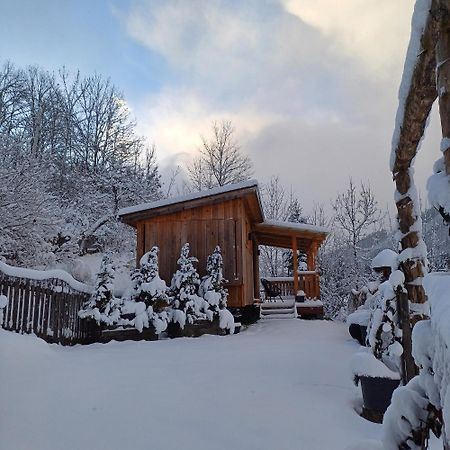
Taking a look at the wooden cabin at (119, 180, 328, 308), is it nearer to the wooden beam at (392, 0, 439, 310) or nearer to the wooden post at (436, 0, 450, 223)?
the wooden beam at (392, 0, 439, 310)

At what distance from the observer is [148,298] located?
8516 millimetres

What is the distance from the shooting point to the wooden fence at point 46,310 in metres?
6.69

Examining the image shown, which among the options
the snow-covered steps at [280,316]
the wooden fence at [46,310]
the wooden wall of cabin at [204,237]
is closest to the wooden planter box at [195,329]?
the wooden fence at [46,310]

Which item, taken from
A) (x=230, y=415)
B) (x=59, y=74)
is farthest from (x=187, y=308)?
(x=59, y=74)

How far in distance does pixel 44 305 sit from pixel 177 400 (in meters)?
4.54

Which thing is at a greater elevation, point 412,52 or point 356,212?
point 356,212

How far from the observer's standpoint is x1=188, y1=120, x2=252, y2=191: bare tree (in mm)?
29047

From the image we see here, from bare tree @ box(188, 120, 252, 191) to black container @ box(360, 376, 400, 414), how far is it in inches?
1003

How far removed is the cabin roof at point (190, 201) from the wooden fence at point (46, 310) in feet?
9.88

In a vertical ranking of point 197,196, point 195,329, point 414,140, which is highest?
point 197,196

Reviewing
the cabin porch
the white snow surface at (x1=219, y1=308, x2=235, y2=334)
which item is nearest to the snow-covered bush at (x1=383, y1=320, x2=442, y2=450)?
the white snow surface at (x1=219, y1=308, x2=235, y2=334)

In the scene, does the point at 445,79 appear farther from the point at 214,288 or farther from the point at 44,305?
the point at 214,288

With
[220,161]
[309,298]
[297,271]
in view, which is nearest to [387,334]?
[297,271]

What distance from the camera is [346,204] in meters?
25.7
